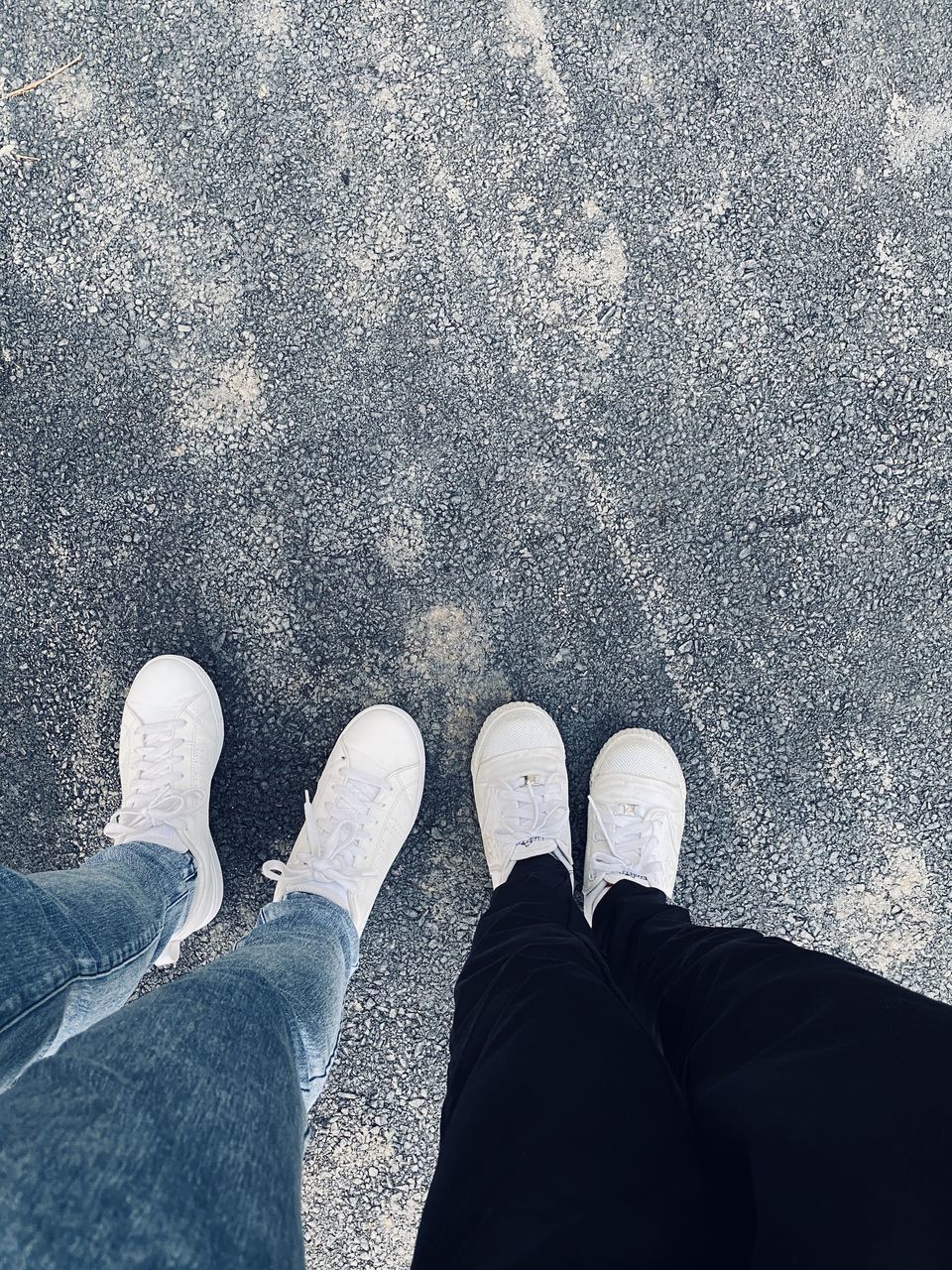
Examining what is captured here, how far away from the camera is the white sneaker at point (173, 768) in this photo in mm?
1519

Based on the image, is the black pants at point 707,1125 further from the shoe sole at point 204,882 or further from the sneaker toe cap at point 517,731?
the shoe sole at point 204,882

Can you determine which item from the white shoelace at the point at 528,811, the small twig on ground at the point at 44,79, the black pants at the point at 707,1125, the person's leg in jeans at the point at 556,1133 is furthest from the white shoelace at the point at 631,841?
the small twig on ground at the point at 44,79

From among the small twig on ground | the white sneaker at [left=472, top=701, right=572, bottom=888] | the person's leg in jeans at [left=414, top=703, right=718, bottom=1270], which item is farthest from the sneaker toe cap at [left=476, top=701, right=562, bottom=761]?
the small twig on ground

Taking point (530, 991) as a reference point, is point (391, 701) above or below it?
above

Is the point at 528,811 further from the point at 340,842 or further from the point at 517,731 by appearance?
the point at 340,842

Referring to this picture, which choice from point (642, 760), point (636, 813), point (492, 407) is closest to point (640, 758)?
point (642, 760)

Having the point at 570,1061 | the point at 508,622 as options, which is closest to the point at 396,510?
the point at 508,622

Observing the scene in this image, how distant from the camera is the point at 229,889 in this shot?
1613 millimetres

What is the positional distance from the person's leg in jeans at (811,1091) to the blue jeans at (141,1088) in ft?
1.49

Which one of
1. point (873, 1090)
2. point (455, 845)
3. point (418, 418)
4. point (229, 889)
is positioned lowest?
point (455, 845)

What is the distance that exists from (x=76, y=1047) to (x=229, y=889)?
0.82m

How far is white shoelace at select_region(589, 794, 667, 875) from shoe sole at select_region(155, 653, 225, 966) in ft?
2.56

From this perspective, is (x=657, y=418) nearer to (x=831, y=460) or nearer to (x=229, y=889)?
(x=831, y=460)

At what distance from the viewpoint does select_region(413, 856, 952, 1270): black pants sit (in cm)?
68
